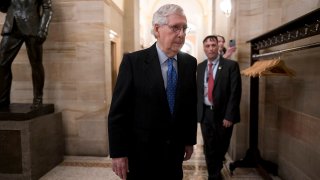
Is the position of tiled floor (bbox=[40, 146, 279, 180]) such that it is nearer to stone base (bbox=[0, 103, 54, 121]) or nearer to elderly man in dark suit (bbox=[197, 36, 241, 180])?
elderly man in dark suit (bbox=[197, 36, 241, 180])

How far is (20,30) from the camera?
139 inches

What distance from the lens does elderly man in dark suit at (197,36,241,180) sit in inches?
125

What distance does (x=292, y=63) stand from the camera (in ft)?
10.5

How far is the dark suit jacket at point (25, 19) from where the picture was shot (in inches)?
139

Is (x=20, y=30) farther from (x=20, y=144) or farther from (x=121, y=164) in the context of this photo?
(x=121, y=164)

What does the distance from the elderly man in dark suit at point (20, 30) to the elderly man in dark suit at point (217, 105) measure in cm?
202

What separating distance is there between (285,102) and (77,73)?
291 cm

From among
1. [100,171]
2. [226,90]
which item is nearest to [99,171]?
[100,171]

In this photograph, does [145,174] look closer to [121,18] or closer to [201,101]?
[201,101]

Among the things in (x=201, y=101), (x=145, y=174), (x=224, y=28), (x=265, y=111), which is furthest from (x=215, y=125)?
(x=224, y=28)

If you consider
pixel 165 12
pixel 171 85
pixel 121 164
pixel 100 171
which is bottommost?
pixel 100 171

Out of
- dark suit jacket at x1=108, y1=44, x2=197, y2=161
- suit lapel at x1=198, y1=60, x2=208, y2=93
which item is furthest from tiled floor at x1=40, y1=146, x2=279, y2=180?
dark suit jacket at x1=108, y1=44, x2=197, y2=161

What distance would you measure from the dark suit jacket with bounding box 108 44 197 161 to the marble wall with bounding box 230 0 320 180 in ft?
4.89

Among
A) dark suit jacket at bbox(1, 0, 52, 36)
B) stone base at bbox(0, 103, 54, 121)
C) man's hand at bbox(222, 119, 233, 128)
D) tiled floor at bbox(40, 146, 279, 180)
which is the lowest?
tiled floor at bbox(40, 146, 279, 180)
